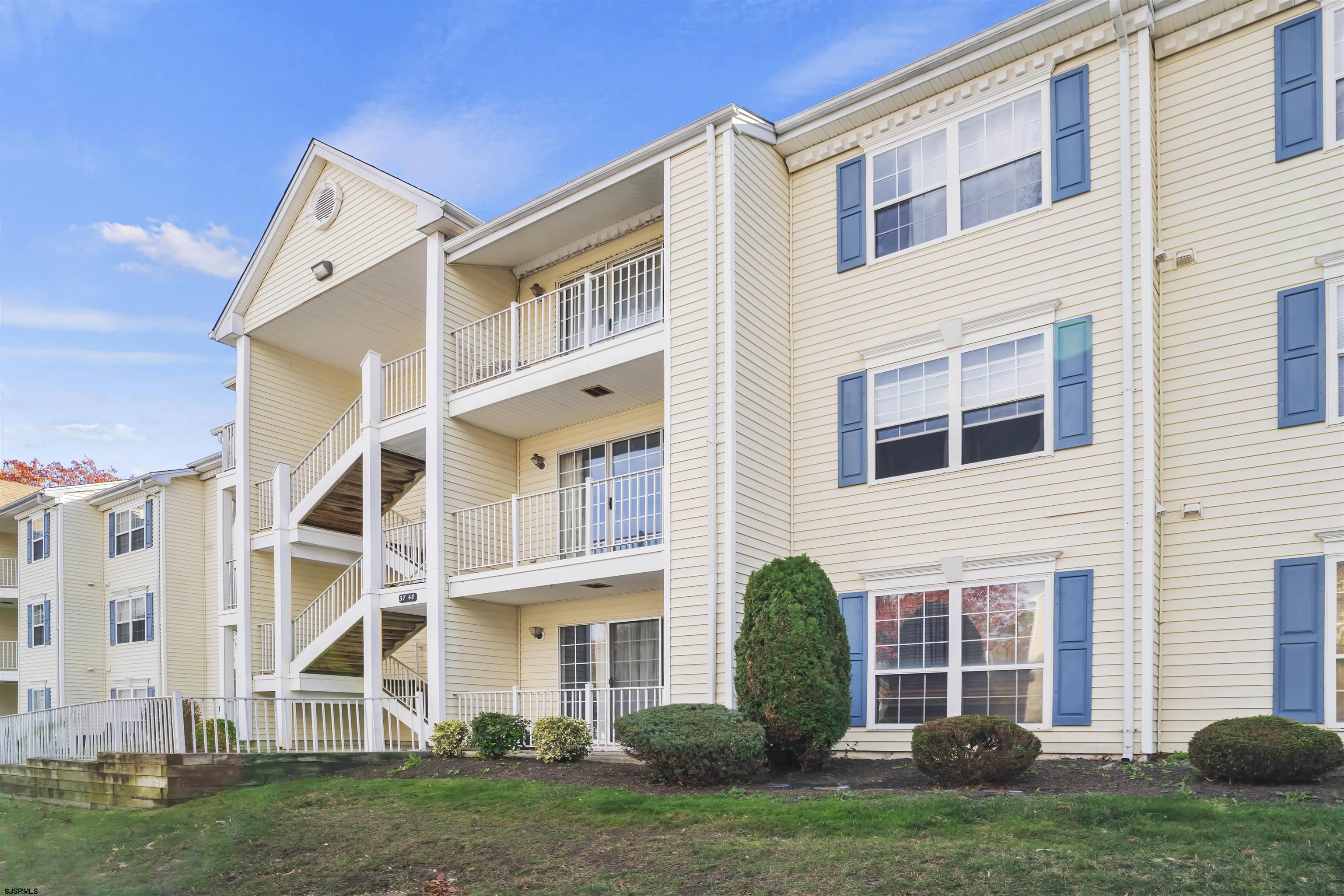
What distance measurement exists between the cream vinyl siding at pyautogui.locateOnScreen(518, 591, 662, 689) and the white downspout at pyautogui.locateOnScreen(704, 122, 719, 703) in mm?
3122

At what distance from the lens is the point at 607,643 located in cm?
1603

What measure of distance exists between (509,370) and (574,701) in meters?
5.24

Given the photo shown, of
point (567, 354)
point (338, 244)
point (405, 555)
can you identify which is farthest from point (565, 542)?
point (338, 244)

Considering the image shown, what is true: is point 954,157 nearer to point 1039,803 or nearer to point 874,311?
point 874,311

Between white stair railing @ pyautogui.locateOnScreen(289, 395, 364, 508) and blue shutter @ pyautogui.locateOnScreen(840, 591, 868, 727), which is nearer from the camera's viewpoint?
blue shutter @ pyautogui.locateOnScreen(840, 591, 868, 727)

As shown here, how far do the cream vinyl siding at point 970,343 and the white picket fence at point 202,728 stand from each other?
7137mm

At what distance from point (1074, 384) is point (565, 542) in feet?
27.3

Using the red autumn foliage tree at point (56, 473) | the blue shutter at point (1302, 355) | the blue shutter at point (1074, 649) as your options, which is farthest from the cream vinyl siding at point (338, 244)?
the red autumn foliage tree at point (56, 473)

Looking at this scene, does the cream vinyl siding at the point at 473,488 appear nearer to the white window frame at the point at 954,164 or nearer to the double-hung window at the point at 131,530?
the white window frame at the point at 954,164

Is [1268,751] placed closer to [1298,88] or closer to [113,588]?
[1298,88]

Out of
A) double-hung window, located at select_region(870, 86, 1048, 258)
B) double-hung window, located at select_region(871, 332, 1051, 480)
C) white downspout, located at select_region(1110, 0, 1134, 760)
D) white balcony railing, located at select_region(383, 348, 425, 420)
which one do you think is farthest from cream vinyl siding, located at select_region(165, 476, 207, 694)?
white downspout, located at select_region(1110, 0, 1134, 760)

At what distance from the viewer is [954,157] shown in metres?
13.0

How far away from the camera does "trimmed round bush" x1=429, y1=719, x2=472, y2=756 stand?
14.2 m

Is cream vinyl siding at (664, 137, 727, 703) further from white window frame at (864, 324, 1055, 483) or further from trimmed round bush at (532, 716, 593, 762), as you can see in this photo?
white window frame at (864, 324, 1055, 483)
